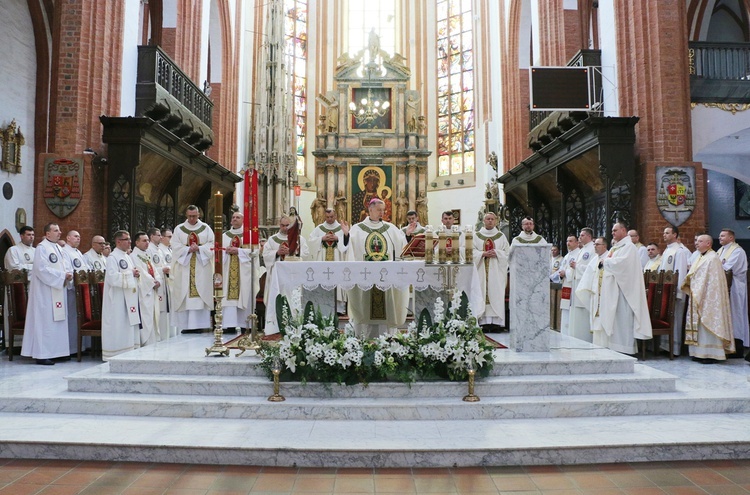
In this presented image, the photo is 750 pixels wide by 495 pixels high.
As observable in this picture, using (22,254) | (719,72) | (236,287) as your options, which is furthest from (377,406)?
(719,72)

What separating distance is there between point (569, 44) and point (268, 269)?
30.9 ft

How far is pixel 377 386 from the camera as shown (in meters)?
5.08

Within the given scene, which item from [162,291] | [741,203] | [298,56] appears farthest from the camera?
[298,56]

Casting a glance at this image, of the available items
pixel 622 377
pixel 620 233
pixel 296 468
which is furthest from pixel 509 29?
pixel 296 468

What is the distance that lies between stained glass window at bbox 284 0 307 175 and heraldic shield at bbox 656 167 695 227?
18240 millimetres

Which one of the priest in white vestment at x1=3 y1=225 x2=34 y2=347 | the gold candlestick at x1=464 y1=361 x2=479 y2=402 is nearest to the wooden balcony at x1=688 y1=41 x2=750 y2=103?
the gold candlestick at x1=464 y1=361 x2=479 y2=402

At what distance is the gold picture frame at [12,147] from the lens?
10.6m

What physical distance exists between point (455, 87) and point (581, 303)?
19.0 metres

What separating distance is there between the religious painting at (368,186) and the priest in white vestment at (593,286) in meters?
16.0

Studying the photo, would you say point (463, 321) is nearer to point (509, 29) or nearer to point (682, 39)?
point (682, 39)

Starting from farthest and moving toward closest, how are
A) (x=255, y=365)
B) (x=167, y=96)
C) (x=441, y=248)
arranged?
1. (x=167, y=96)
2. (x=441, y=248)
3. (x=255, y=365)

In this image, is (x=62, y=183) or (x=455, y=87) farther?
(x=455, y=87)

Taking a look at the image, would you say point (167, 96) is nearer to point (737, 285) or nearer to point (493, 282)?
point (493, 282)

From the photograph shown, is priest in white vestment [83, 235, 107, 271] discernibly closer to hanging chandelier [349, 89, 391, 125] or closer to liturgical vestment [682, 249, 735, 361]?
liturgical vestment [682, 249, 735, 361]
